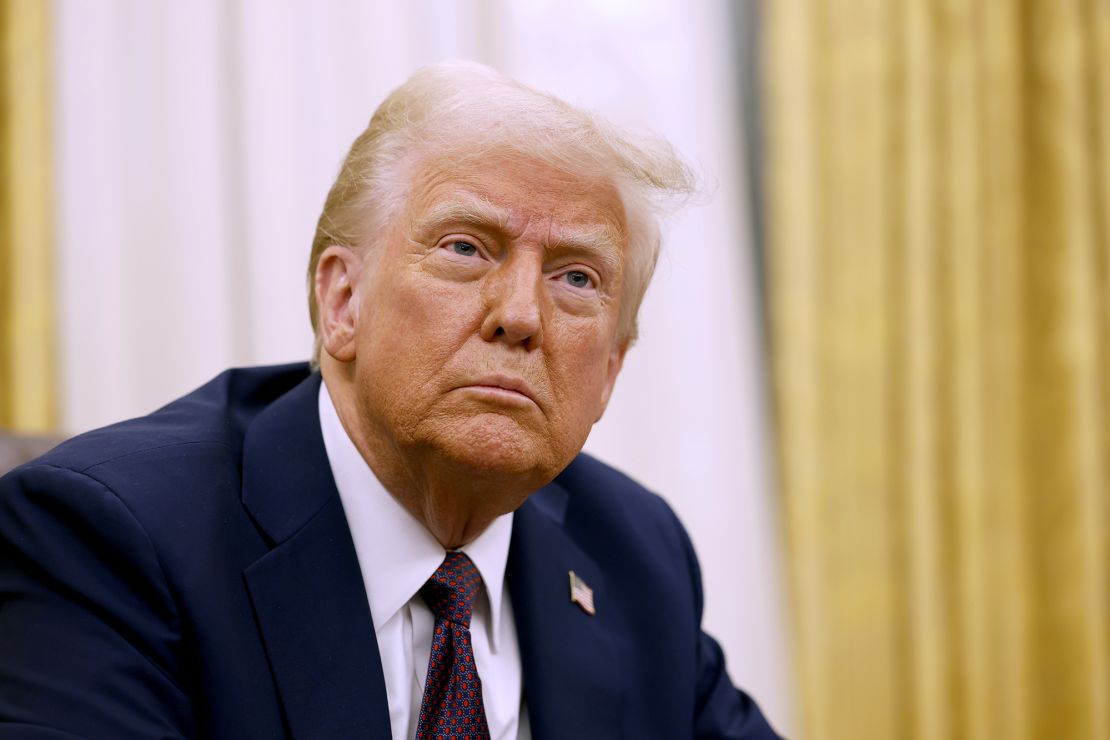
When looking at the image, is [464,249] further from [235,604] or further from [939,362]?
[939,362]

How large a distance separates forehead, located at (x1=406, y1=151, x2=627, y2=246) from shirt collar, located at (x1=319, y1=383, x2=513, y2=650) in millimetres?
336

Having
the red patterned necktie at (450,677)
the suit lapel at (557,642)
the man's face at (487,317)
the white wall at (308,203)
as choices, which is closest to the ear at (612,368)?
the man's face at (487,317)

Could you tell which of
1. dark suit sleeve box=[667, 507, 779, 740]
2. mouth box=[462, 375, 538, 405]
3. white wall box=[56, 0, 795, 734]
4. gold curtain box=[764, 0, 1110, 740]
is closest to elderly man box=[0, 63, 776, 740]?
mouth box=[462, 375, 538, 405]

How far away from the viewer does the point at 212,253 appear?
3.08 meters

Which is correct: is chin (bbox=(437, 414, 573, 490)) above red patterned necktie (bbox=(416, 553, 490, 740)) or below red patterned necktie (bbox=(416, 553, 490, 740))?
above

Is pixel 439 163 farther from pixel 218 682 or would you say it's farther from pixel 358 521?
pixel 218 682

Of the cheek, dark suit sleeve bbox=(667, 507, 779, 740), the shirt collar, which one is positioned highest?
the cheek

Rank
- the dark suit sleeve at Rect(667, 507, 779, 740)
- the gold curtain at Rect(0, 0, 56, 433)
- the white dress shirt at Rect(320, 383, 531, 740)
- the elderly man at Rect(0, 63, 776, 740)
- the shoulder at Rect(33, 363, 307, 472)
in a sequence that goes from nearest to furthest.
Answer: the elderly man at Rect(0, 63, 776, 740) → the shoulder at Rect(33, 363, 307, 472) → the white dress shirt at Rect(320, 383, 531, 740) → the dark suit sleeve at Rect(667, 507, 779, 740) → the gold curtain at Rect(0, 0, 56, 433)

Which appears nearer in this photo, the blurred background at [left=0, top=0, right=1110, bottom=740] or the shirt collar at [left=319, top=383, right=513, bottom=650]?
the shirt collar at [left=319, top=383, right=513, bottom=650]

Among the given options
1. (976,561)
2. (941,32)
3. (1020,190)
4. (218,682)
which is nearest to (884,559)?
(976,561)

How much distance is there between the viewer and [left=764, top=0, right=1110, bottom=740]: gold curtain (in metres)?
3.14

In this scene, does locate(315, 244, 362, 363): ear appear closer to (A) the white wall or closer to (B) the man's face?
(B) the man's face

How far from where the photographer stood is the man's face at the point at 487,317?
4.87ft

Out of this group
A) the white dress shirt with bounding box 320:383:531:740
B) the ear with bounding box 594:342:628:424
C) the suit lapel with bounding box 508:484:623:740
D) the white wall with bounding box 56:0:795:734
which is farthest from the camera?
the white wall with bounding box 56:0:795:734
